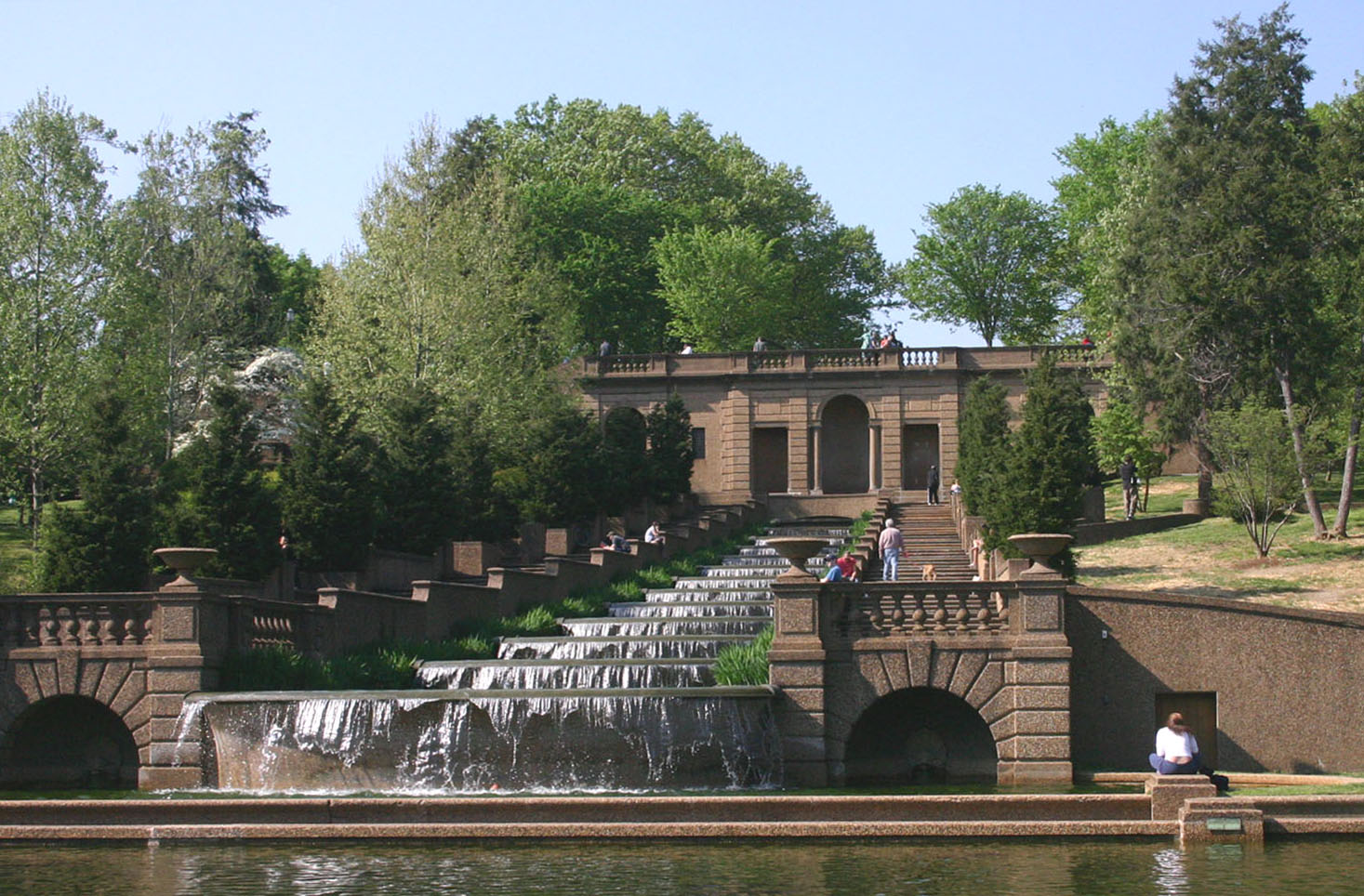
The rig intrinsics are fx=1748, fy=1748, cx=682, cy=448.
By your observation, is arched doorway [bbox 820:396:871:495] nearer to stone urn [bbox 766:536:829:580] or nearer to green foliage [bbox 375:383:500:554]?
green foliage [bbox 375:383:500:554]

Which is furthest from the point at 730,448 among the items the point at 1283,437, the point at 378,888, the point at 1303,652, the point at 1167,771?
the point at 378,888

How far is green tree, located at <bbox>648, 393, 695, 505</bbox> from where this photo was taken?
5600 cm

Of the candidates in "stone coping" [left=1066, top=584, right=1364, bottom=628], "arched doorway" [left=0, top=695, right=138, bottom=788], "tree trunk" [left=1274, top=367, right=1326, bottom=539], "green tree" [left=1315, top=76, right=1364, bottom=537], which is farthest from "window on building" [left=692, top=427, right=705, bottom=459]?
"arched doorway" [left=0, top=695, right=138, bottom=788]

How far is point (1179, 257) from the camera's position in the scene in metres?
48.0

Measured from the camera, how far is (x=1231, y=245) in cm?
4588

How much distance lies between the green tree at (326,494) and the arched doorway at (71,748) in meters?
9.05

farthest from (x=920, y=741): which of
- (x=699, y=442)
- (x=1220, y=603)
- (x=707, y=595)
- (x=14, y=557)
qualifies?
(x=699, y=442)

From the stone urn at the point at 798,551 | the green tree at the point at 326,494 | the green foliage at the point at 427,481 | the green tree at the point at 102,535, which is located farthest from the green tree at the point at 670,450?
the stone urn at the point at 798,551

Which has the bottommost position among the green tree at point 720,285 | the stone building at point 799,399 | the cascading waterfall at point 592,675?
the cascading waterfall at point 592,675

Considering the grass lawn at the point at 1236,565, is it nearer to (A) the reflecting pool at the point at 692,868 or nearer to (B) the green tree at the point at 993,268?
(A) the reflecting pool at the point at 692,868

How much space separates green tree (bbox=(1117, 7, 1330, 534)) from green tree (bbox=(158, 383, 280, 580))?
25.2 meters

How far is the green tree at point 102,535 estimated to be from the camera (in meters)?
32.7

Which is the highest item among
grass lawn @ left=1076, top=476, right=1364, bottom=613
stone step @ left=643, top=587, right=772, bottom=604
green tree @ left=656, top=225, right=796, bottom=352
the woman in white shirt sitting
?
green tree @ left=656, top=225, right=796, bottom=352

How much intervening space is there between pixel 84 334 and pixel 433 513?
16.3m
